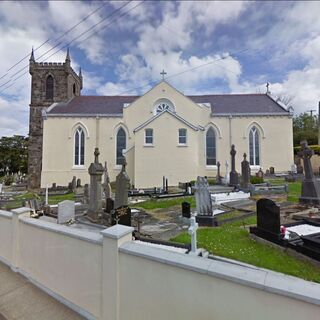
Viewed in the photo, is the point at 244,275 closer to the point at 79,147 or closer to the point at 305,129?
the point at 79,147

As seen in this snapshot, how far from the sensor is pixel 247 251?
5359 mm

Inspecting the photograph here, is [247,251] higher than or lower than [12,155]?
lower

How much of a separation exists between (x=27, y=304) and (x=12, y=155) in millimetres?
59587

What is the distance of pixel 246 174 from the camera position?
1551cm

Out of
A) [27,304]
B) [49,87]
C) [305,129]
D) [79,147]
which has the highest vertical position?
[49,87]

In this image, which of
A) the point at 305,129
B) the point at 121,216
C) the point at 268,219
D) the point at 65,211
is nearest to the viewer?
the point at 268,219

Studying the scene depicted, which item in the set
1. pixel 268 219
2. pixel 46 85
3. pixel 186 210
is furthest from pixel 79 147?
pixel 268 219

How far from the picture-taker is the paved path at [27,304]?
136 inches

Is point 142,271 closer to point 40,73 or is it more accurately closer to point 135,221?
point 135,221

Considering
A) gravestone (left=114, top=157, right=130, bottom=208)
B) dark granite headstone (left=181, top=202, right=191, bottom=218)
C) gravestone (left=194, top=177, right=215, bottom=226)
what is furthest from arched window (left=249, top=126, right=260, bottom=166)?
gravestone (left=114, top=157, right=130, bottom=208)

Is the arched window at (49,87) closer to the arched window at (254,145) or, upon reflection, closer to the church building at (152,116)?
the church building at (152,116)

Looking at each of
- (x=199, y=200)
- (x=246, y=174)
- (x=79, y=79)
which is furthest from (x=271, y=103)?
(x=79, y=79)

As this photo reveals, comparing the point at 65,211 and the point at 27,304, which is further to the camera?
the point at 65,211

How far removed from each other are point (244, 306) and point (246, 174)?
14.2 metres
